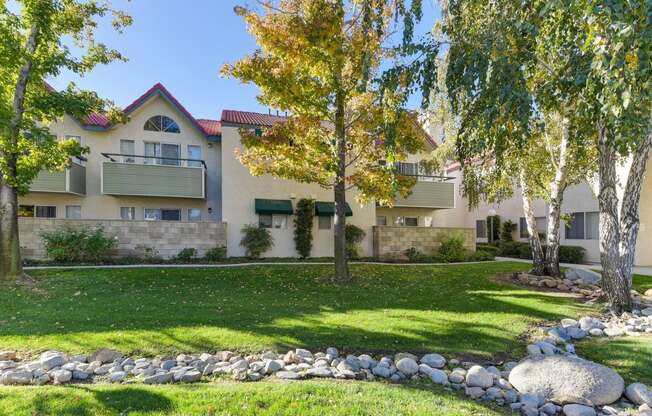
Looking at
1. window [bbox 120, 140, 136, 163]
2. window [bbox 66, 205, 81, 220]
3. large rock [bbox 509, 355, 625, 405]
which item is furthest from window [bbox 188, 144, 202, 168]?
large rock [bbox 509, 355, 625, 405]

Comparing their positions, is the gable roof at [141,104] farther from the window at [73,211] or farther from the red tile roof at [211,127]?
the window at [73,211]

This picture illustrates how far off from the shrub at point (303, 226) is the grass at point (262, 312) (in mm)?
4577

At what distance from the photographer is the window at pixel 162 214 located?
57.4 feet

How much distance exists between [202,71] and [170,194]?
6.15 meters

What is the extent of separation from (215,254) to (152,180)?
4.87 m

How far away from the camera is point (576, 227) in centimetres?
1920

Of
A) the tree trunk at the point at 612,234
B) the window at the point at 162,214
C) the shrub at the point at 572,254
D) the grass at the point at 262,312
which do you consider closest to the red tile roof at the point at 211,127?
the window at the point at 162,214

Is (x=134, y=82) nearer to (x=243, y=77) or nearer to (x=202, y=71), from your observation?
(x=202, y=71)

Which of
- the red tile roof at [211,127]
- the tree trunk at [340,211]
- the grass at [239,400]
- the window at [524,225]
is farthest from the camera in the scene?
the window at [524,225]

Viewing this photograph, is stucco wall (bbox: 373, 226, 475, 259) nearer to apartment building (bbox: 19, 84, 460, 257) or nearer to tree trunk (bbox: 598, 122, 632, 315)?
apartment building (bbox: 19, 84, 460, 257)

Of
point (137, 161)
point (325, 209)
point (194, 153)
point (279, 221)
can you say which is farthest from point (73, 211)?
point (325, 209)

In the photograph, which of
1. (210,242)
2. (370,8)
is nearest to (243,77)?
(370,8)

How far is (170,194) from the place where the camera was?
1647 cm

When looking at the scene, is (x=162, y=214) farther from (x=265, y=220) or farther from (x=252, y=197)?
(x=265, y=220)
